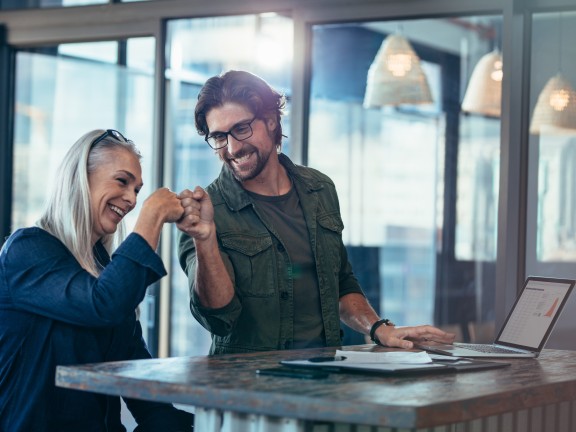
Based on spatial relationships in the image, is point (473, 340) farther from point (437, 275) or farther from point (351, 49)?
point (351, 49)

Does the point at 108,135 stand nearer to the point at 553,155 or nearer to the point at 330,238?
the point at 330,238

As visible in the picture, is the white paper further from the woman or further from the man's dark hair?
the man's dark hair

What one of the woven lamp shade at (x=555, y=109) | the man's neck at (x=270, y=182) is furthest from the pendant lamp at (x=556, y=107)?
the man's neck at (x=270, y=182)

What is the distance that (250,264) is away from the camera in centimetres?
297

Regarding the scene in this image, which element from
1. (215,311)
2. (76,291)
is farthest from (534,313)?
(76,291)

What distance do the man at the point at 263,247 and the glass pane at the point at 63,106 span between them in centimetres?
210

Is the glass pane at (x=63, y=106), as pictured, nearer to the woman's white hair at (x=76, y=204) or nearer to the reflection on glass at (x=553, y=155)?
the reflection on glass at (x=553, y=155)

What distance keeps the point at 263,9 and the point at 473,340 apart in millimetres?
2036

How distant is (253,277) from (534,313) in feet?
2.65

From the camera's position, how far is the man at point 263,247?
292 centimetres

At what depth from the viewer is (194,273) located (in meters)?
2.82

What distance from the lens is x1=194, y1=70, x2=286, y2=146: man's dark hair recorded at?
3043 millimetres

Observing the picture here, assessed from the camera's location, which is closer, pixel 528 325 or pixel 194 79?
pixel 528 325

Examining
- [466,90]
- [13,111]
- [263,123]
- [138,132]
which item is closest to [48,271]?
[263,123]
